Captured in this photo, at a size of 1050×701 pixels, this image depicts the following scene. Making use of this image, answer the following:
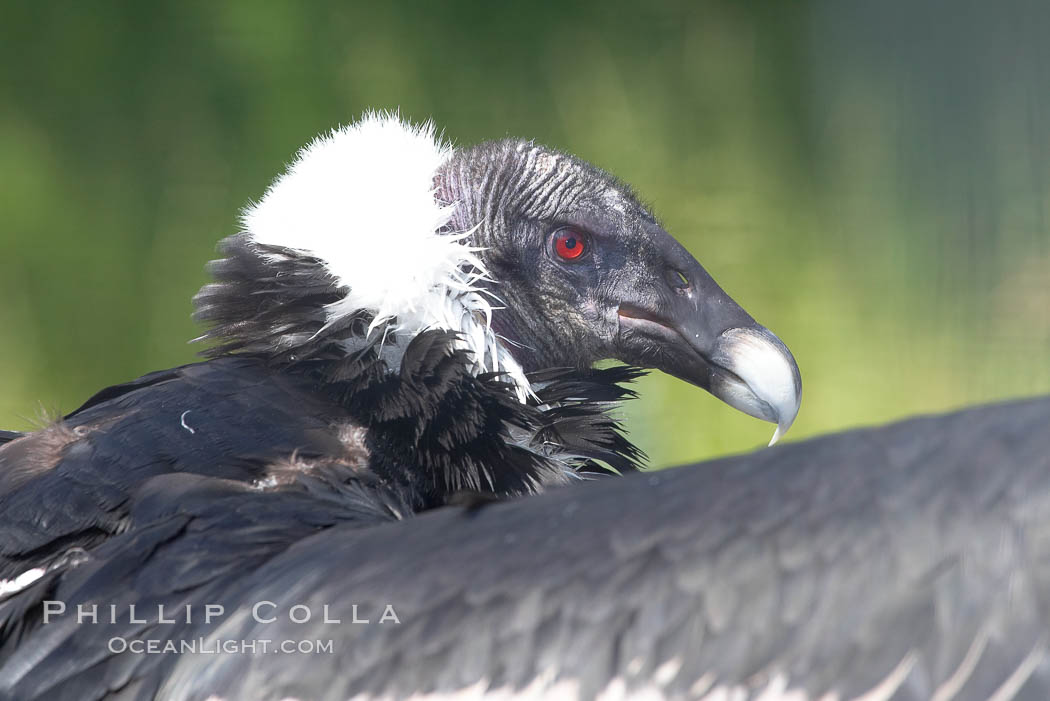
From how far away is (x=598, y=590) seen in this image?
138 cm

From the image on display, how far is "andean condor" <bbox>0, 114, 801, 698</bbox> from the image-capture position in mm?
1678

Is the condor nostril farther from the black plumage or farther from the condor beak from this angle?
the black plumage

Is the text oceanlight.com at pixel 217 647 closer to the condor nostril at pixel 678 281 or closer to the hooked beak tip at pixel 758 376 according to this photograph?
the hooked beak tip at pixel 758 376

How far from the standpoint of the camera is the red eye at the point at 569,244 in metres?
2.36

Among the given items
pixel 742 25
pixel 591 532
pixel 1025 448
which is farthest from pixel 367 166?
pixel 742 25

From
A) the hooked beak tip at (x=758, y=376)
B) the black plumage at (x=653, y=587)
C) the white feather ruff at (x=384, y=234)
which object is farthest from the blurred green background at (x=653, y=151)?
the black plumage at (x=653, y=587)

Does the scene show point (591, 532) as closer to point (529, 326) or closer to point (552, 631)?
point (552, 631)

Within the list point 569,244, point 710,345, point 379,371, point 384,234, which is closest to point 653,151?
point 569,244

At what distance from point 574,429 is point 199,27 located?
3123mm

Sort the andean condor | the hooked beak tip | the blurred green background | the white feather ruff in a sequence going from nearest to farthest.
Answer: the andean condor, the white feather ruff, the hooked beak tip, the blurred green background

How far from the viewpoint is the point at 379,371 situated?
1949mm

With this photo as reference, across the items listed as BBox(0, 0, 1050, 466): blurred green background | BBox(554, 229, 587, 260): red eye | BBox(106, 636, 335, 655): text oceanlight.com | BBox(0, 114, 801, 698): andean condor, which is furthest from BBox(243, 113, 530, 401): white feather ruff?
BBox(0, 0, 1050, 466): blurred green background

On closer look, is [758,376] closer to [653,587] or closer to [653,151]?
[653,587]

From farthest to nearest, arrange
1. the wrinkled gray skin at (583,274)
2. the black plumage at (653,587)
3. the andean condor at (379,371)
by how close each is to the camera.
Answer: the wrinkled gray skin at (583,274) → the andean condor at (379,371) → the black plumage at (653,587)
